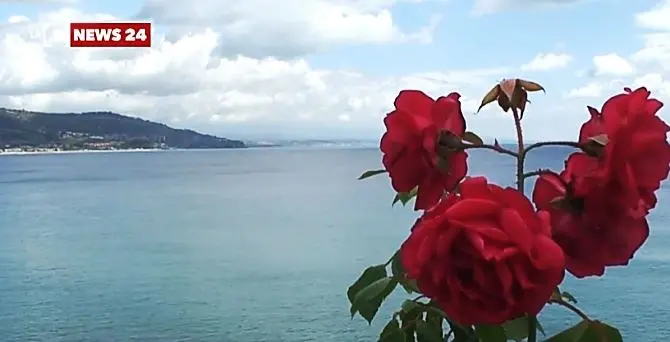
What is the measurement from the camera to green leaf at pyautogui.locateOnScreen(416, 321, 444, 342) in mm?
757

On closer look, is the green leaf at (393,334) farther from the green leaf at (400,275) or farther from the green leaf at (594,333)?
the green leaf at (594,333)

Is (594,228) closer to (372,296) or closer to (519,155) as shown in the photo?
(519,155)

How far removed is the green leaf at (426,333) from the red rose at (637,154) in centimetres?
25

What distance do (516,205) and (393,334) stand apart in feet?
0.98

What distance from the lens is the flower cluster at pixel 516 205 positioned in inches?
19.2

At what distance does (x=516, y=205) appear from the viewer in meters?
0.50

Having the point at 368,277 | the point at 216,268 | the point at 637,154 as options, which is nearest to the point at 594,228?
the point at 637,154

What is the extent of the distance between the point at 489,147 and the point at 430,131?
0.05 m

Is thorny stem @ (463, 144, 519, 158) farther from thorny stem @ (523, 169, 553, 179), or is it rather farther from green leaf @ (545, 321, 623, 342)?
green leaf @ (545, 321, 623, 342)

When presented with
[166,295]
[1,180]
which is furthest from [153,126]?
[166,295]

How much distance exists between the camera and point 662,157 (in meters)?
0.55

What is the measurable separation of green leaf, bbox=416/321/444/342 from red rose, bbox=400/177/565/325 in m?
0.25

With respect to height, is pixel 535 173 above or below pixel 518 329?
above

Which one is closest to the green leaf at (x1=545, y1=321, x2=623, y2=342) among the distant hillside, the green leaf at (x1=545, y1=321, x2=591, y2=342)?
the green leaf at (x1=545, y1=321, x2=591, y2=342)
